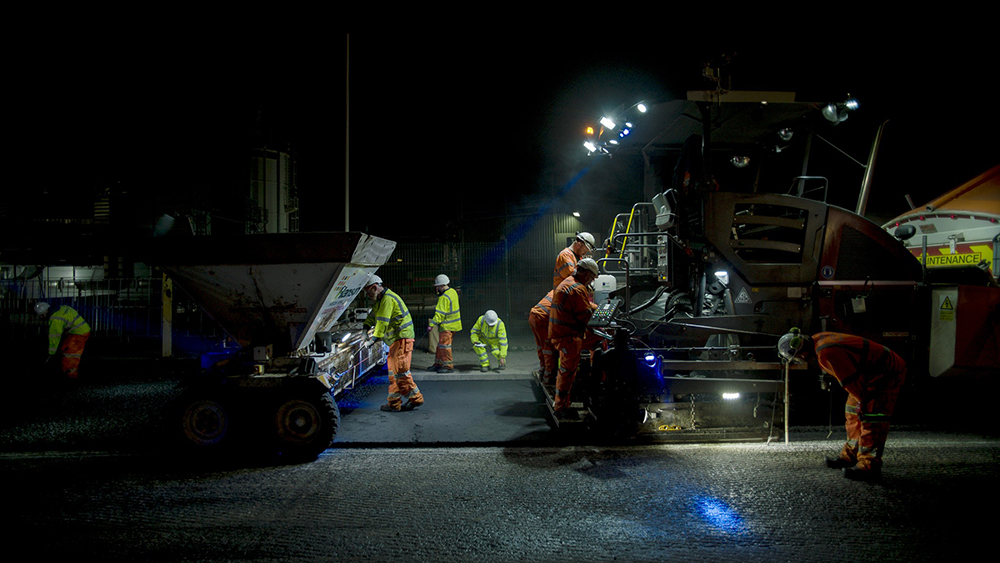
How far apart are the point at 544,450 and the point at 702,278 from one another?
9.62 ft

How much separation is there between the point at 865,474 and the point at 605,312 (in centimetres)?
326

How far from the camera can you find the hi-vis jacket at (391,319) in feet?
19.4

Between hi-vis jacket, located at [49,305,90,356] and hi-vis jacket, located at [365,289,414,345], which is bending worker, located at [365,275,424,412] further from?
hi-vis jacket, located at [49,305,90,356]

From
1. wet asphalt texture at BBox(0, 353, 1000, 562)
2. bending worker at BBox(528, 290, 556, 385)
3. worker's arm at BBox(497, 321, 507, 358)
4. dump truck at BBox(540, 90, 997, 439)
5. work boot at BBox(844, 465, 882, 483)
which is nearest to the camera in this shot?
wet asphalt texture at BBox(0, 353, 1000, 562)

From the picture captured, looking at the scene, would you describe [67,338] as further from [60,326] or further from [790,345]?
[790,345]

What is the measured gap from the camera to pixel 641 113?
217 inches

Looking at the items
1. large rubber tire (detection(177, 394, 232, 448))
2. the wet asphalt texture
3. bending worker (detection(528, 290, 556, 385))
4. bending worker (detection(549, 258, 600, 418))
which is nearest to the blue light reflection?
the wet asphalt texture

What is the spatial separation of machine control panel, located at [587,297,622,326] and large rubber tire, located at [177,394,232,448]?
4.13m

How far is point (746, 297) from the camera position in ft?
17.7

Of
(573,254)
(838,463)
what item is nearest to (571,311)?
(573,254)

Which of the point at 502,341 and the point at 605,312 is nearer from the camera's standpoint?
the point at 605,312

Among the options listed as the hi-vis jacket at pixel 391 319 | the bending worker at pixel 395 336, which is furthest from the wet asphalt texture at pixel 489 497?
the hi-vis jacket at pixel 391 319

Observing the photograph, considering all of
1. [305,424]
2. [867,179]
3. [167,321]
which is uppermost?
[867,179]

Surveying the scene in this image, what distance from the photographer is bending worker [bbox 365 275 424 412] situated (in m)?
5.94
